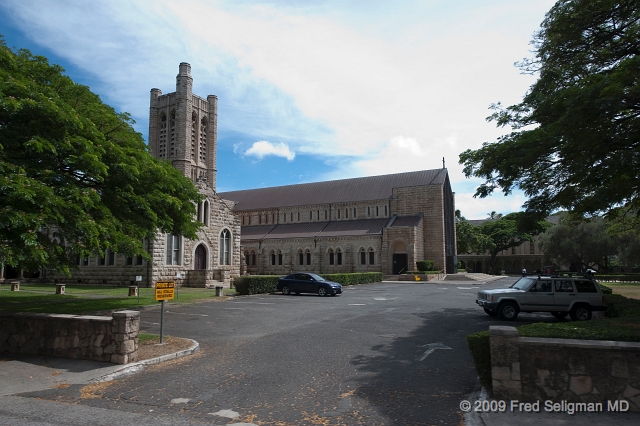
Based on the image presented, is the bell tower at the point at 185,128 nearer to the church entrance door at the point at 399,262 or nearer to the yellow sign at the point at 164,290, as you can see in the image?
the church entrance door at the point at 399,262

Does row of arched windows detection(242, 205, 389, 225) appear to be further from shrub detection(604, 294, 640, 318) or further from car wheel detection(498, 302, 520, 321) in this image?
shrub detection(604, 294, 640, 318)

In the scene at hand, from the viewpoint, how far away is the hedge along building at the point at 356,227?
4953 cm

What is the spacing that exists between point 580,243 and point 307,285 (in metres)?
47.2

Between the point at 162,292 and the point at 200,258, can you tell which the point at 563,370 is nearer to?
the point at 162,292

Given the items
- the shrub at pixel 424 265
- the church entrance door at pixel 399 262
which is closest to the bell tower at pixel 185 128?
the church entrance door at pixel 399 262

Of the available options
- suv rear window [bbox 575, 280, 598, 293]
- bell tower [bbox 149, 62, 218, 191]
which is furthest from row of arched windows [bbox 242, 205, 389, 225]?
suv rear window [bbox 575, 280, 598, 293]

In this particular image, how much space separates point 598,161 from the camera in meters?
10.9

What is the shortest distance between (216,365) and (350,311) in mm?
8885

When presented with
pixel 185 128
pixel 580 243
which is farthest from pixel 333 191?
pixel 580 243

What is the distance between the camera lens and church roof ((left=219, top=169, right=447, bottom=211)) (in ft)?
184

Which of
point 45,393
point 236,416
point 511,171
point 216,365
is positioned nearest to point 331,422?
point 236,416

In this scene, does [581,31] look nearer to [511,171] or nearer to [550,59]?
[550,59]

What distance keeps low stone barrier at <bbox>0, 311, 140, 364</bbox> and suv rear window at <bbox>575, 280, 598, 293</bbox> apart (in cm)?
1363

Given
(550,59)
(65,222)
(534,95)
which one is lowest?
(65,222)
